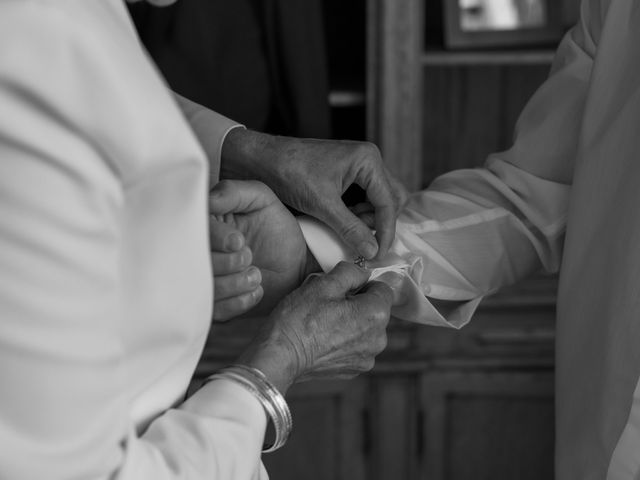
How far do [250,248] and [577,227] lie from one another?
1.27ft

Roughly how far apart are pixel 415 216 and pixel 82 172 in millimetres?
709

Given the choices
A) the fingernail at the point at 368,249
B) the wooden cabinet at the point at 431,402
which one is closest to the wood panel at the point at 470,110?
the wooden cabinet at the point at 431,402

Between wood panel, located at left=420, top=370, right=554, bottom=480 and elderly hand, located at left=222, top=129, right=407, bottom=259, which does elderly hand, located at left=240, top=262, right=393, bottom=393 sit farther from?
wood panel, located at left=420, top=370, right=554, bottom=480

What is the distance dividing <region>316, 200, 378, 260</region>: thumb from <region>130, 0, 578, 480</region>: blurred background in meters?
0.74

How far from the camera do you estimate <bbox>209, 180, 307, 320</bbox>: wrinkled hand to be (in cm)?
96

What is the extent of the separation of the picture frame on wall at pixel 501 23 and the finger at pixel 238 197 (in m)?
1.05

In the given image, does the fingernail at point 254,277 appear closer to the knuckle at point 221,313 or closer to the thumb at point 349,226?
the knuckle at point 221,313

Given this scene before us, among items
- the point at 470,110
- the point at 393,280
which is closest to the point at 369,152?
the point at 393,280

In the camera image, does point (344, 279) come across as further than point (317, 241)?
No

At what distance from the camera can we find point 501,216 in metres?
1.18

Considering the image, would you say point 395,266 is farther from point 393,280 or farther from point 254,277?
point 254,277

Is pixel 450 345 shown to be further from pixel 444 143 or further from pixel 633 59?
pixel 633 59

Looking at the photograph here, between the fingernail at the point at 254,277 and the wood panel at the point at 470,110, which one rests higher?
the fingernail at the point at 254,277

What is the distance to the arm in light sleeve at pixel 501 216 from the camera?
113 cm
